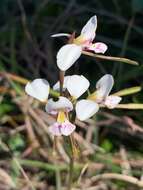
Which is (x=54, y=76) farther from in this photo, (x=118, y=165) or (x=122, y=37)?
(x=118, y=165)

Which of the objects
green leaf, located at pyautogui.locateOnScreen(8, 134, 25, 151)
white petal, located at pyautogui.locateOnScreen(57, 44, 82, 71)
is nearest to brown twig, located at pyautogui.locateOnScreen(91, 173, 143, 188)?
green leaf, located at pyautogui.locateOnScreen(8, 134, 25, 151)

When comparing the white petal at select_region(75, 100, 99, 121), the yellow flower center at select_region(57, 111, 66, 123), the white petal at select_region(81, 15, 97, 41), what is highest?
the white petal at select_region(81, 15, 97, 41)

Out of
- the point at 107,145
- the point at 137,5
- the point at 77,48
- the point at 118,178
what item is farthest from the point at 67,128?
the point at 137,5

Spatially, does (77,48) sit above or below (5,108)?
above

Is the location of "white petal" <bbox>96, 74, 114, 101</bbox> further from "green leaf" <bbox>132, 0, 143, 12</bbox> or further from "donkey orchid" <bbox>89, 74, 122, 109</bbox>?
"green leaf" <bbox>132, 0, 143, 12</bbox>

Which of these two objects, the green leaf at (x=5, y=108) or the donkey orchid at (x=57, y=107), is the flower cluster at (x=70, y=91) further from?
the green leaf at (x=5, y=108)

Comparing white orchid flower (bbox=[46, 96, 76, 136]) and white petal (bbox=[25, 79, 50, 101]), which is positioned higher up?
white petal (bbox=[25, 79, 50, 101])

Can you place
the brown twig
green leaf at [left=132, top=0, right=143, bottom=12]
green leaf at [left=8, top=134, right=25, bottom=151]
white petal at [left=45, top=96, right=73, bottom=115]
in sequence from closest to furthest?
white petal at [left=45, top=96, right=73, bottom=115]
the brown twig
green leaf at [left=8, top=134, right=25, bottom=151]
green leaf at [left=132, top=0, right=143, bottom=12]

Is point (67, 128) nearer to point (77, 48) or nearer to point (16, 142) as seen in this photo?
point (77, 48)
